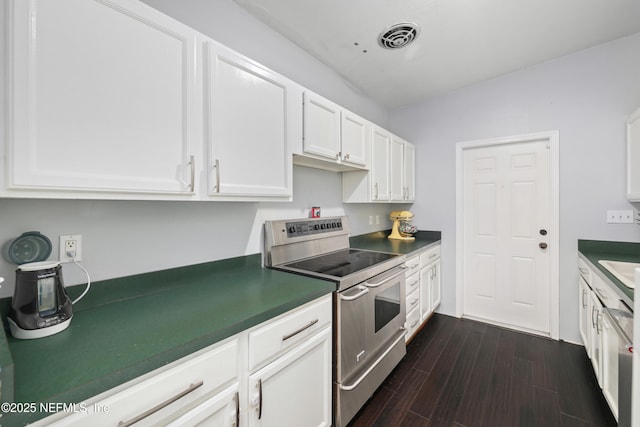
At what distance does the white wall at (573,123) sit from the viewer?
7.36 feet

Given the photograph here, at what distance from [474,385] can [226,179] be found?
87.5 inches

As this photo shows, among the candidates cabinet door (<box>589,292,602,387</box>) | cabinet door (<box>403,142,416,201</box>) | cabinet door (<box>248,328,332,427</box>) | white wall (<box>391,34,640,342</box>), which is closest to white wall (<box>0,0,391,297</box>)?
cabinet door (<box>248,328,332,427</box>)

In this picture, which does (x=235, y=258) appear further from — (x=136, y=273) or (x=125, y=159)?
(x=125, y=159)

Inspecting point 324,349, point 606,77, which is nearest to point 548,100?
point 606,77

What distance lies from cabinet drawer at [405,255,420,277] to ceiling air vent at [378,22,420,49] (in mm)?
1806

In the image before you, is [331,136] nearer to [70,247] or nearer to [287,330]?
[287,330]

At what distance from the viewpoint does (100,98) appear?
0.91 meters

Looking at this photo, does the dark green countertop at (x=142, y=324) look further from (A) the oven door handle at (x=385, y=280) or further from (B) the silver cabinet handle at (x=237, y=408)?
(A) the oven door handle at (x=385, y=280)

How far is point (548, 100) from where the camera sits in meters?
2.55

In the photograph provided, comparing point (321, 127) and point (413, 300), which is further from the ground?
point (321, 127)

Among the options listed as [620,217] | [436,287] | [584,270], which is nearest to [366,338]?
[436,287]

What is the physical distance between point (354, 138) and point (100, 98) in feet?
5.59

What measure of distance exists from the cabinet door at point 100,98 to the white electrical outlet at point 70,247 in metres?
0.36

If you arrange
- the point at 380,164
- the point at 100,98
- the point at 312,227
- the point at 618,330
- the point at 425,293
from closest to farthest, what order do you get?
1. the point at 100,98
2. the point at 618,330
3. the point at 312,227
4. the point at 380,164
5. the point at 425,293
